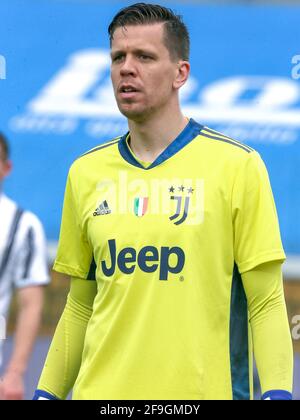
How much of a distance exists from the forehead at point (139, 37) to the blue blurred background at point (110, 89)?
4.54ft

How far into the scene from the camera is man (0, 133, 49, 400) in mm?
3772

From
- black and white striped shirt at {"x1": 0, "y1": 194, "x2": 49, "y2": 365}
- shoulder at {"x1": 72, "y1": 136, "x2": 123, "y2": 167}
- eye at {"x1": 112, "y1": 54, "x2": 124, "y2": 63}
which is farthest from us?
black and white striped shirt at {"x1": 0, "y1": 194, "x2": 49, "y2": 365}

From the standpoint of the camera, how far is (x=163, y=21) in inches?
102

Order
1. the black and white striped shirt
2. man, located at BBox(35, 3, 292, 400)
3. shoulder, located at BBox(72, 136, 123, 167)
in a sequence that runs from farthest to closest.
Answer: the black and white striped shirt < shoulder, located at BBox(72, 136, 123, 167) < man, located at BBox(35, 3, 292, 400)

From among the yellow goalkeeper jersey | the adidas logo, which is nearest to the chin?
the yellow goalkeeper jersey

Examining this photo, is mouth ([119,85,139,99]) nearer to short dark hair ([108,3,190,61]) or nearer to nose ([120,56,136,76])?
nose ([120,56,136,76])

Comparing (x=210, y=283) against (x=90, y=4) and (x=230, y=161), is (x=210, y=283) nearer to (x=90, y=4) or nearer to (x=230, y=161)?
(x=230, y=161)

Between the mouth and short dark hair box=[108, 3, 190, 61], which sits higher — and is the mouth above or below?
below

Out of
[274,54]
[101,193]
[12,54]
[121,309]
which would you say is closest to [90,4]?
[12,54]

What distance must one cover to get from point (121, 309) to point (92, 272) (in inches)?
10.4

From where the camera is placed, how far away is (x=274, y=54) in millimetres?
3953
